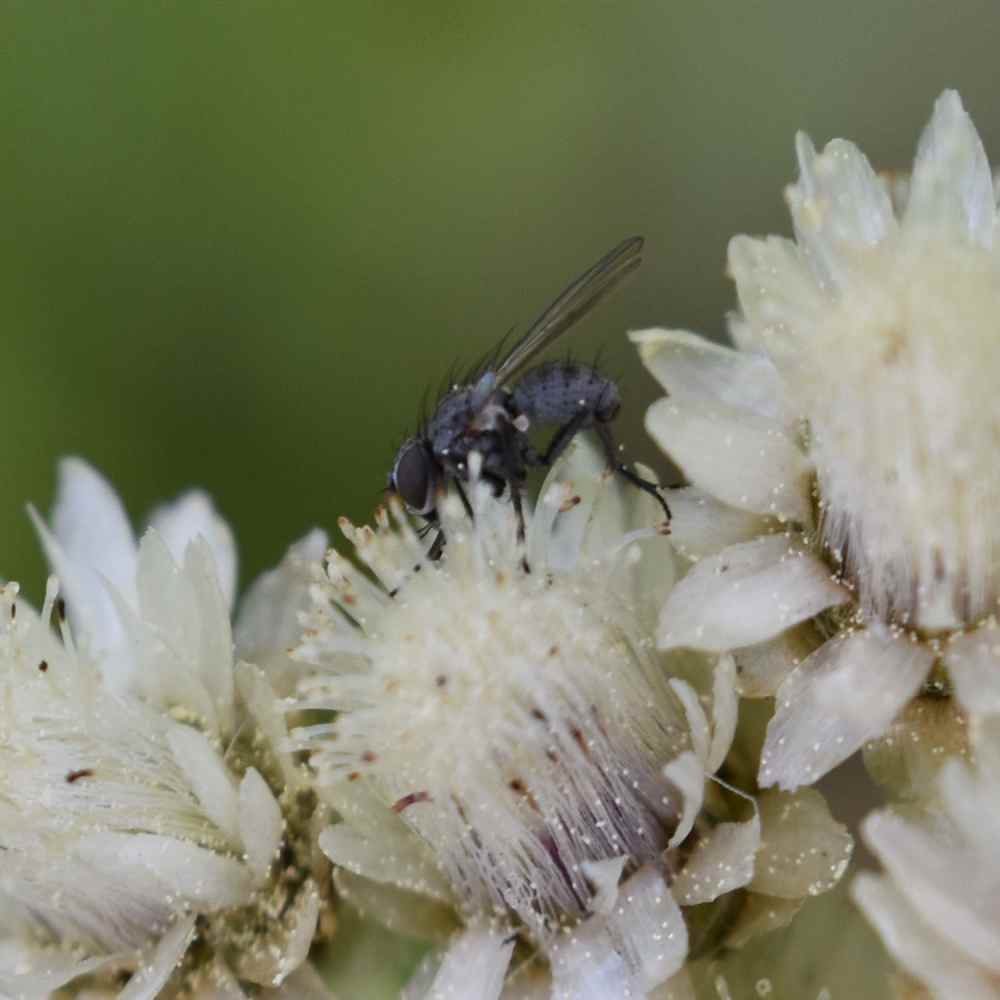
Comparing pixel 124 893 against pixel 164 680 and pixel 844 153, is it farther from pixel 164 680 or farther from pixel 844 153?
pixel 844 153

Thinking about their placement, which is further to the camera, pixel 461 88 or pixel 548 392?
pixel 461 88

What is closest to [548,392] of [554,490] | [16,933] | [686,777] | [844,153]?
[554,490]

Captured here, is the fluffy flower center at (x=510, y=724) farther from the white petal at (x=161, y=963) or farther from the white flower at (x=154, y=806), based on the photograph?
the white petal at (x=161, y=963)

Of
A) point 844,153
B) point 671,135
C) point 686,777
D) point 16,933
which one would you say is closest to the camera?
point 686,777

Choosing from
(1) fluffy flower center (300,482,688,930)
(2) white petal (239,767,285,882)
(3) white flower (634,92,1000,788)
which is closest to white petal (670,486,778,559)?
(3) white flower (634,92,1000,788)

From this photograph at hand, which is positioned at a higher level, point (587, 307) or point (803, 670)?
point (587, 307)

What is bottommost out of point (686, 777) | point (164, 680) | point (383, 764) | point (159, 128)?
→ point (686, 777)

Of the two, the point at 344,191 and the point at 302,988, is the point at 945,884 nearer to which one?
the point at 302,988

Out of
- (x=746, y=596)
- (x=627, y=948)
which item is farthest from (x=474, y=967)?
(x=746, y=596)

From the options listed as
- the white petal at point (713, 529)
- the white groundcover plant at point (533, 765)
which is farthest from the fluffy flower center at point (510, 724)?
the white petal at point (713, 529)
